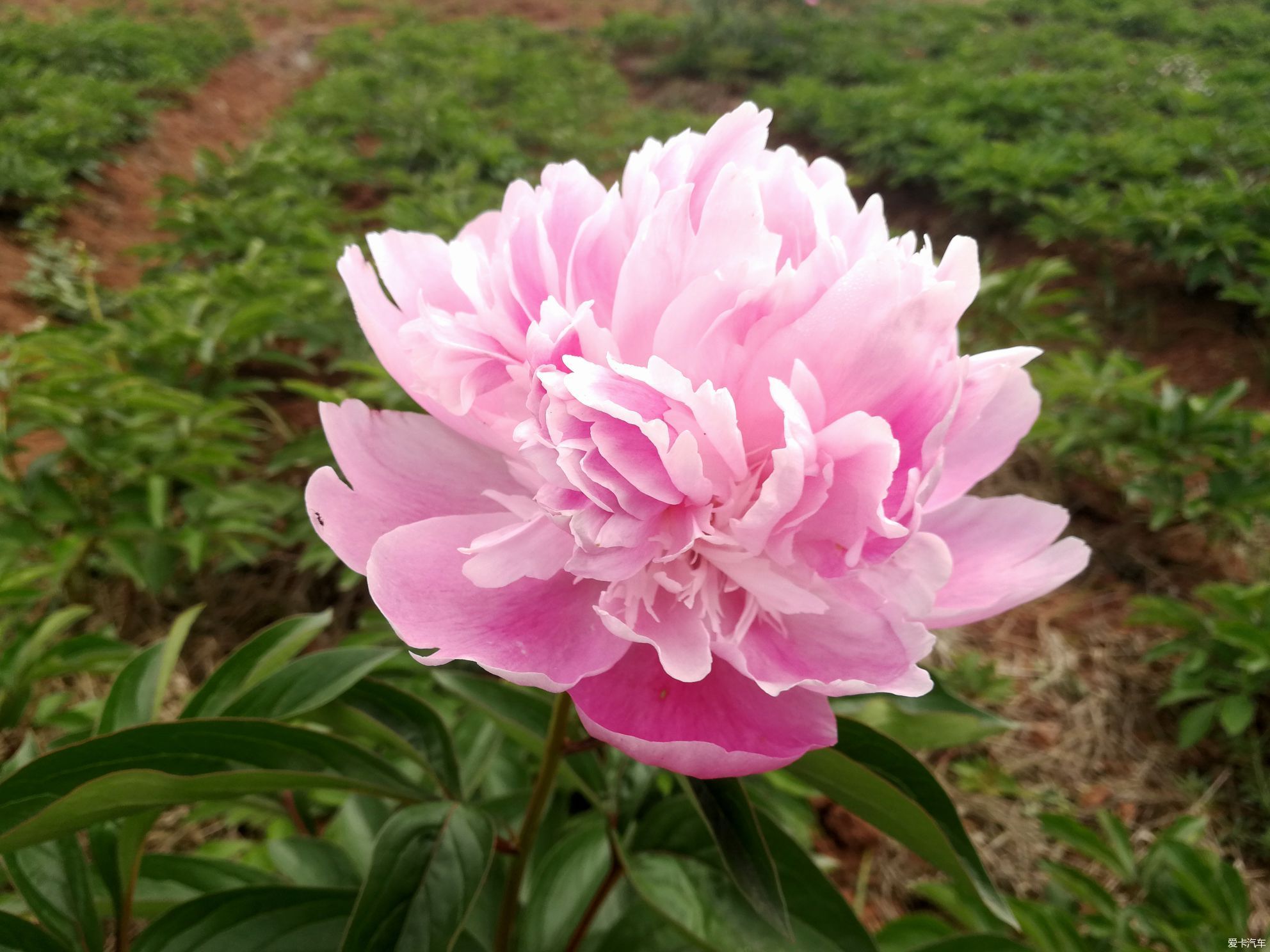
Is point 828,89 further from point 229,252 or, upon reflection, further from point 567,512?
point 567,512

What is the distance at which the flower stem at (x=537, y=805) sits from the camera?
1.86 ft

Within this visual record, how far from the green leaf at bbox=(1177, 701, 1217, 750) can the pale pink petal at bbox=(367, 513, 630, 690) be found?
1761 mm

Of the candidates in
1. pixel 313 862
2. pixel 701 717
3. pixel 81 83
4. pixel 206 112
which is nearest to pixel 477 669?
pixel 313 862

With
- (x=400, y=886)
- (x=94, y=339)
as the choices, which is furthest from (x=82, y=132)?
(x=400, y=886)

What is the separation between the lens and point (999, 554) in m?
0.55

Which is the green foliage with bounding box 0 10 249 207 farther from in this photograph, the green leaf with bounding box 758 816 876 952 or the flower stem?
the green leaf with bounding box 758 816 876 952

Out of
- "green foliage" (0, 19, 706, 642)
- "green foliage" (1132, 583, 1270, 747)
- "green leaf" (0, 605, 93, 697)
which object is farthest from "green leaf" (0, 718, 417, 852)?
"green foliage" (1132, 583, 1270, 747)

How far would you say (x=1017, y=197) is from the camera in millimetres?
3877

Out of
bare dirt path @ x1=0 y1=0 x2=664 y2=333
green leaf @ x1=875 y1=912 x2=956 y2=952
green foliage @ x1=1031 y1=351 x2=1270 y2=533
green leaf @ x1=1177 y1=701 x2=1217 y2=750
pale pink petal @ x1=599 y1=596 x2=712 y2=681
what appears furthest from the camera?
bare dirt path @ x1=0 y1=0 x2=664 y2=333

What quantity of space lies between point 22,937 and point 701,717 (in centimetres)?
60

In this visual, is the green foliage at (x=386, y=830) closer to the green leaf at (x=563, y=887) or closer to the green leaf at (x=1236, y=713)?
the green leaf at (x=563, y=887)

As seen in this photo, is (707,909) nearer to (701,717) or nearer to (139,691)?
(701,717)

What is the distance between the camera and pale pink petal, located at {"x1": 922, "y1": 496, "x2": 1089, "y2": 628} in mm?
501

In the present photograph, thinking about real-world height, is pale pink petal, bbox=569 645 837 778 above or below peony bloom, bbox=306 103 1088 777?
below
